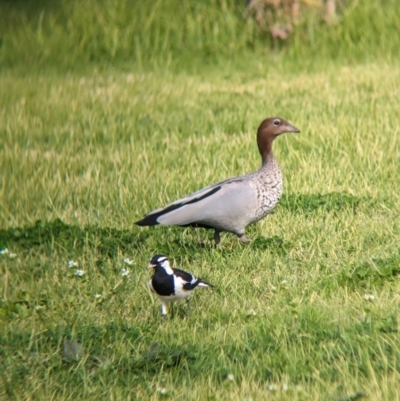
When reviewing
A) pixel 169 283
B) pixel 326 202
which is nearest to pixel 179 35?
pixel 326 202

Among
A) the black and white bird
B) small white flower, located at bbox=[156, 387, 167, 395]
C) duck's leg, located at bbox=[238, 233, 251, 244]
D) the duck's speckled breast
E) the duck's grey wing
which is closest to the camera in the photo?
small white flower, located at bbox=[156, 387, 167, 395]

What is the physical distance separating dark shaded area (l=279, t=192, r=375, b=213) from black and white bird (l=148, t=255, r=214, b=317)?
1.75 meters

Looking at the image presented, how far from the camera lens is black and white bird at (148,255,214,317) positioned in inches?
188

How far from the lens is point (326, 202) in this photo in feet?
21.3

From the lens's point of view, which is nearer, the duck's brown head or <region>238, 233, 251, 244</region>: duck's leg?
<region>238, 233, 251, 244</region>: duck's leg

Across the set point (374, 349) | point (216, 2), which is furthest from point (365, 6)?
point (374, 349)

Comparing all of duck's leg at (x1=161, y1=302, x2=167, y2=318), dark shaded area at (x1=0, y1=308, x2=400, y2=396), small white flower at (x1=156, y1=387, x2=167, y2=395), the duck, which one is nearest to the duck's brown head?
the duck

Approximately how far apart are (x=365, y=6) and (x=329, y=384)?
814cm

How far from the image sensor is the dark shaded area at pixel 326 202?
21.1 feet

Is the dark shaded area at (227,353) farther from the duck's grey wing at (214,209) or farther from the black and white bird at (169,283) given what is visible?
the duck's grey wing at (214,209)

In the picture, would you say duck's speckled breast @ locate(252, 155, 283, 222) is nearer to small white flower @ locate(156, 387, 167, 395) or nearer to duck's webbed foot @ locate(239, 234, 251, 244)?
duck's webbed foot @ locate(239, 234, 251, 244)

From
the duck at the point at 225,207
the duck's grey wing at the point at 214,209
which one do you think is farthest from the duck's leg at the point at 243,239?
the duck's grey wing at the point at 214,209

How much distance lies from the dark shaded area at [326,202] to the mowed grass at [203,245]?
0.05ft

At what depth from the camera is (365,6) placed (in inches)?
443
